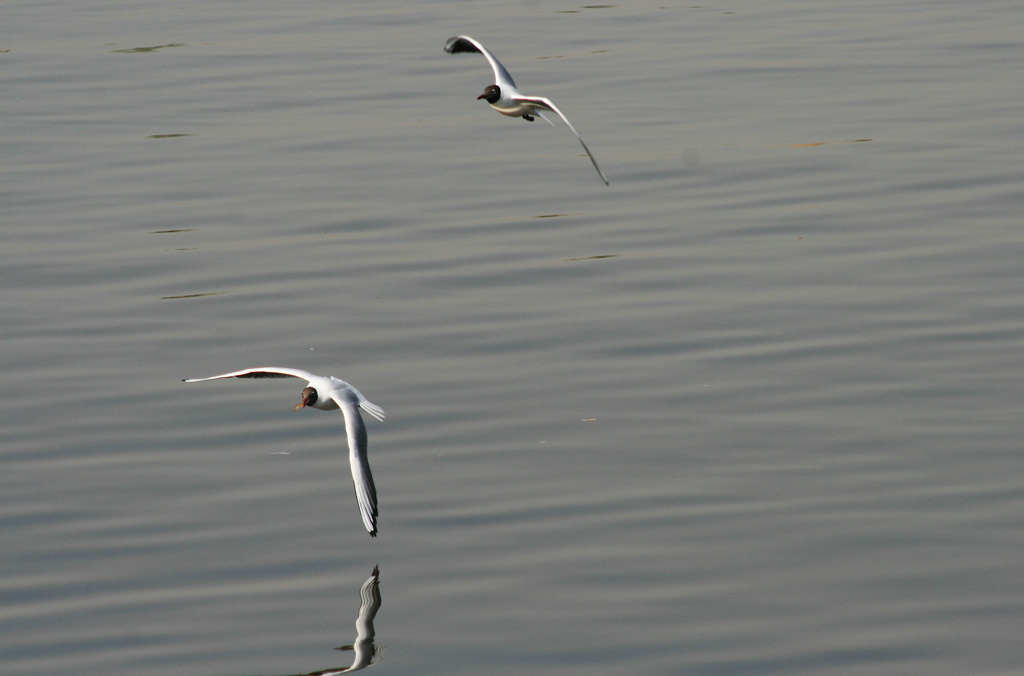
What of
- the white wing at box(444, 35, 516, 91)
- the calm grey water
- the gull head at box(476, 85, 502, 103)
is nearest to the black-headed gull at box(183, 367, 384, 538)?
the calm grey water

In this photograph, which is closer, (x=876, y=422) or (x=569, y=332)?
(x=876, y=422)

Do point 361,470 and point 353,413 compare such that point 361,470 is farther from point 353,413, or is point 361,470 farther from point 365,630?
point 365,630

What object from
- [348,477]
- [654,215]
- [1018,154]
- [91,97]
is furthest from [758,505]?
[91,97]

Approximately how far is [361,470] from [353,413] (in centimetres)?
73

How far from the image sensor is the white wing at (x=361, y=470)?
301 inches

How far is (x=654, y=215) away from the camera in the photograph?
15.4m

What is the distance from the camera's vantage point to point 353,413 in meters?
8.47

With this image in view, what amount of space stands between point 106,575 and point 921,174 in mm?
10683

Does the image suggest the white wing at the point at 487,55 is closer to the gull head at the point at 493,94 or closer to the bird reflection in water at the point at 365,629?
the gull head at the point at 493,94

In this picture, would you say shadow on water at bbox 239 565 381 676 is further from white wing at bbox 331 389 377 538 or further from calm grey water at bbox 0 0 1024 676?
white wing at bbox 331 389 377 538

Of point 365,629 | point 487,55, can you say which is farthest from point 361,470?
point 487,55

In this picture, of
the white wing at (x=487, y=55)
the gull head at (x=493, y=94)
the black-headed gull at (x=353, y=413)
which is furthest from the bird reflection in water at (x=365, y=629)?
the white wing at (x=487, y=55)

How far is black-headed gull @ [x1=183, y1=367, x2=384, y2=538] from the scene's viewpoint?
302 inches

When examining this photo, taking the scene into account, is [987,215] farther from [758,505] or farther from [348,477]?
[348,477]
